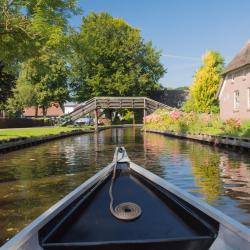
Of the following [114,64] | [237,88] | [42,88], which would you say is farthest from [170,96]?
[237,88]

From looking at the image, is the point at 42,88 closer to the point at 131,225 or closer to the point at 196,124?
the point at 196,124

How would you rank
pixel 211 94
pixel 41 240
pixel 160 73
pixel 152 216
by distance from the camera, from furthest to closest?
pixel 160 73, pixel 211 94, pixel 152 216, pixel 41 240

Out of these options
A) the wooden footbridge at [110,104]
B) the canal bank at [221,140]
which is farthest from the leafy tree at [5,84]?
the wooden footbridge at [110,104]

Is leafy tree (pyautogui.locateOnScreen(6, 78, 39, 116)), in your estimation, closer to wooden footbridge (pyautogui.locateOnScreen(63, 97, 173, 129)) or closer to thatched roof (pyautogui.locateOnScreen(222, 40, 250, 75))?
wooden footbridge (pyautogui.locateOnScreen(63, 97, 173, 129))

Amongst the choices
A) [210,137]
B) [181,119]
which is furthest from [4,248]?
[181,119]

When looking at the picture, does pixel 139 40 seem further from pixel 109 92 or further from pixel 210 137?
pixel 210 137

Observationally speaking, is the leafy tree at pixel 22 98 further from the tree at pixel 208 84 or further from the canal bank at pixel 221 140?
the canal bank at pixel 221 140

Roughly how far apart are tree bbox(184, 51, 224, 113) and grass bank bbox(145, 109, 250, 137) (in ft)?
48.8

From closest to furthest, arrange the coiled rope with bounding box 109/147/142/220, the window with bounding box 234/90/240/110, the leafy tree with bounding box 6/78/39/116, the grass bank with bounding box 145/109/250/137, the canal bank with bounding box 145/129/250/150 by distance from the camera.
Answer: the coiled rope with bounding box 109/147/142/220, the canal bank with bounding box 145/129/250/150, the grass bank with bounding box 145/109/250/137, the window with bounding box 234/90/240/110, the leafy tree with bounding box 6/78/39/116

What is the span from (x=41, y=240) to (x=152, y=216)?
1692 mm

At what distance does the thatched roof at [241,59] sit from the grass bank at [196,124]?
4.59 metres

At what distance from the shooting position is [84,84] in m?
76.4

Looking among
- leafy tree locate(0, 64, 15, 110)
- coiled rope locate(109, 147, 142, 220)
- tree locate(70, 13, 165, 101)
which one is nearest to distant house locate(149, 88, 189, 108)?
tree locate(70, 13, 165, 101)

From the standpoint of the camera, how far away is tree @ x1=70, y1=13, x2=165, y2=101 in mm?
73375
